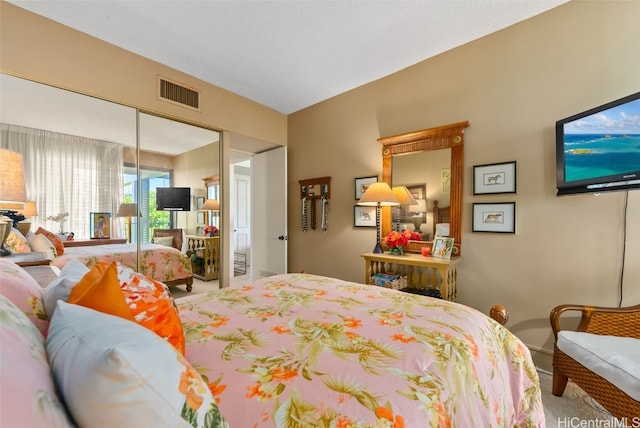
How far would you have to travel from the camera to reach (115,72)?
2498 mm

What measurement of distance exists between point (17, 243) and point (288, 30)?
2658 mm

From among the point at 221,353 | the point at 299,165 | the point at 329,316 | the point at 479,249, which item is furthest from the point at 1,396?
the point at 299,165

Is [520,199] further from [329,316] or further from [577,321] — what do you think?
[329,316]

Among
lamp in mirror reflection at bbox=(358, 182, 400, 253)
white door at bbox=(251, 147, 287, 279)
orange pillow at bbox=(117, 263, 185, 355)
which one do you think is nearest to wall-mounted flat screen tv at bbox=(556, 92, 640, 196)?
lamp in mirror reflection at bbox=(358, 182, 400, 253)

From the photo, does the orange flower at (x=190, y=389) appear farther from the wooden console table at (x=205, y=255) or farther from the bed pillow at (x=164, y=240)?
the wooden console table at (x=205, y=255)

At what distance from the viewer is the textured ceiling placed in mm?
2041

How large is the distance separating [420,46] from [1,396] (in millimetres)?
3145

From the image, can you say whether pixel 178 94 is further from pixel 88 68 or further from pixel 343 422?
pixel 343 422

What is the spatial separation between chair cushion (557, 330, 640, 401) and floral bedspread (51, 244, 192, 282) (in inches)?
136

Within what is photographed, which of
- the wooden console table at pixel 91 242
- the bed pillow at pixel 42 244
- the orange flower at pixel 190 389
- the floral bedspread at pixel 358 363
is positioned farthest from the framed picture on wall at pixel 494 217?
the bed pillow at pixel 42 244

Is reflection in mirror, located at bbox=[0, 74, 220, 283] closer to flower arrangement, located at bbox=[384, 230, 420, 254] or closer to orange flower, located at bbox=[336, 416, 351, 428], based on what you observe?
flower arrangement, located at bbox=[384, 230, 420, 254]

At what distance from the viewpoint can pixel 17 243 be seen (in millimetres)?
1976

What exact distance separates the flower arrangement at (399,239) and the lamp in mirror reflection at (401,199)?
17 cm

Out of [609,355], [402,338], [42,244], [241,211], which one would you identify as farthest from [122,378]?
[241,211]
